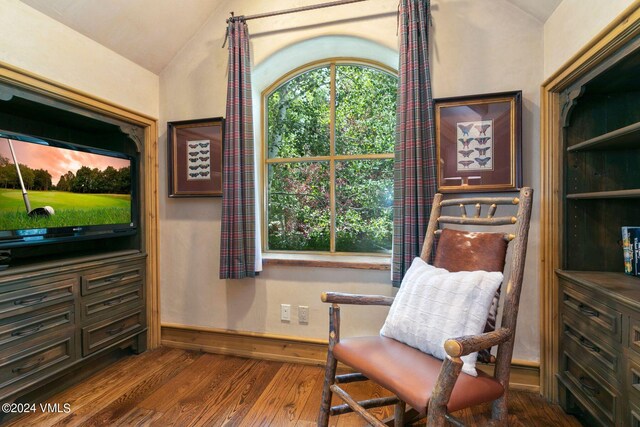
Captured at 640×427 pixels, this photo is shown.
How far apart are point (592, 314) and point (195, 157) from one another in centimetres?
254

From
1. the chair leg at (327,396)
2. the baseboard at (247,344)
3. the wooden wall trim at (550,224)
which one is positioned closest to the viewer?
A: the chair leg at (327,396)

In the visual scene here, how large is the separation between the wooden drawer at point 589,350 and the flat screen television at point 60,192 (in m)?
2.82

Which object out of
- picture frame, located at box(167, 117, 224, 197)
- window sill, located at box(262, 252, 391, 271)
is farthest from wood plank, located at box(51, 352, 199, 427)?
picture frame, located at box(167, 117, 224, 197)

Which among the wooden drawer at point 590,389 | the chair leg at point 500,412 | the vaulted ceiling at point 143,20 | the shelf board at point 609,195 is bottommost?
the wooden drawer at point 590,389

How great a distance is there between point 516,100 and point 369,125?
3.14 feet

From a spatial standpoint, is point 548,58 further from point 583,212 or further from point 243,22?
point 243,22

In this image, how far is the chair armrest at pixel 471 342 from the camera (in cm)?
95

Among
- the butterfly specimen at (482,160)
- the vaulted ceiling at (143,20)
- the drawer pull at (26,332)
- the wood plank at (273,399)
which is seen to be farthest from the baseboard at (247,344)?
the vaulted ceiling at (143,20)

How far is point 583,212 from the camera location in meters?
1.69

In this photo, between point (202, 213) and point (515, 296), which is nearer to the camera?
point (515, 296)

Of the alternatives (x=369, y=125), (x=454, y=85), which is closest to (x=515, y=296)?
(x=454, y=85)

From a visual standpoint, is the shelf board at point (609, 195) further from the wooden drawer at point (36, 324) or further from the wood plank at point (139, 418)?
the wooden drawer at point (36, 324)

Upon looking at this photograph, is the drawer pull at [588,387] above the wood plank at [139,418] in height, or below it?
above

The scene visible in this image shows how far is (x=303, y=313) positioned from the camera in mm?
2207
